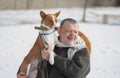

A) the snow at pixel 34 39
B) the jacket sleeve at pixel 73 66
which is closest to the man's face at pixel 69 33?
the jacket sleeve at pixel 73 66

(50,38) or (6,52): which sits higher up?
(50,38)

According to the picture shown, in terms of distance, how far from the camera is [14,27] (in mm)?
10055

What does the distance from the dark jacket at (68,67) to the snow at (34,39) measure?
258 centimetres

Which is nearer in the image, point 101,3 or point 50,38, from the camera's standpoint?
point 50,38

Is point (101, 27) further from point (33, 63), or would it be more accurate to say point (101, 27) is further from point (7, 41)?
point (33, 63)

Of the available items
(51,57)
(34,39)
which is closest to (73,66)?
(51,57)

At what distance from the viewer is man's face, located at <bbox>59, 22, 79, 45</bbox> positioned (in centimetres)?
328

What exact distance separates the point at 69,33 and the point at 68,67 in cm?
31

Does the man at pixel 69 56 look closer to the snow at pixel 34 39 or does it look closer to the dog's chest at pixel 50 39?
the dog's chest at pixel 50 39

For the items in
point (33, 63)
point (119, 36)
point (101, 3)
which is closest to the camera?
point (33, 63)

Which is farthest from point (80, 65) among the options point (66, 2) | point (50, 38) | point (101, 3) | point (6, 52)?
point (101, 3)

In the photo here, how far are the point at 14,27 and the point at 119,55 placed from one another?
3556 millimetres

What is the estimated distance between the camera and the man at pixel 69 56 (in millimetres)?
3211

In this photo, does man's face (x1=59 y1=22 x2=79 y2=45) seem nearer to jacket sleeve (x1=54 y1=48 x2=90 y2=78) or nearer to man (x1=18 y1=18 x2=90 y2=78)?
man (x1=18 y1=18 x2=90 y2=78)
